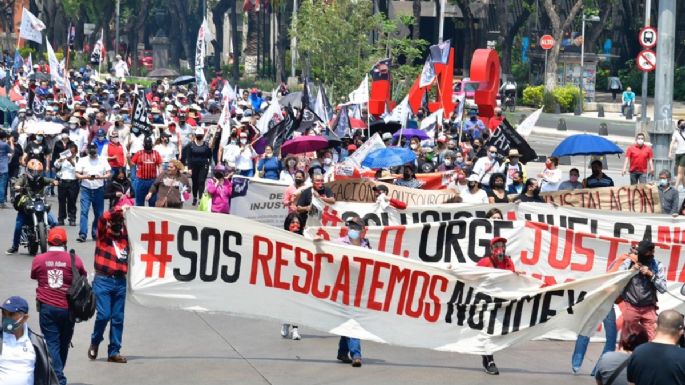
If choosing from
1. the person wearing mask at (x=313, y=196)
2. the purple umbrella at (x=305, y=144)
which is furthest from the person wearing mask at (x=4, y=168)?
the person wearing mask at (x=313, y=196)

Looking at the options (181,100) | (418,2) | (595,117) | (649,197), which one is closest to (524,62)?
(418,2)

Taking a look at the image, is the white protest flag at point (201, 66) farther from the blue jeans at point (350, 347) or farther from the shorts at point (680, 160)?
the blue jeans at point (350, 347)

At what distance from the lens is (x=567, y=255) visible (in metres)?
14.1

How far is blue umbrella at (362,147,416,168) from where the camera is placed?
20484 mm

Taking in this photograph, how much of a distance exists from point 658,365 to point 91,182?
13.6m

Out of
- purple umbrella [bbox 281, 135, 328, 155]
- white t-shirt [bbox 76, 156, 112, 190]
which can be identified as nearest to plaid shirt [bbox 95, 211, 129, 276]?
white t-shirt [bbox 76, 156, 112, 190]

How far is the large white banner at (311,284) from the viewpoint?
12008mm

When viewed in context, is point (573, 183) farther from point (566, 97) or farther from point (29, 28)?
point (566, 97)

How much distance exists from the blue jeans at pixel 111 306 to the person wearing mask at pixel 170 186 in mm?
6676

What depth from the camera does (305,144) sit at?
23297mm

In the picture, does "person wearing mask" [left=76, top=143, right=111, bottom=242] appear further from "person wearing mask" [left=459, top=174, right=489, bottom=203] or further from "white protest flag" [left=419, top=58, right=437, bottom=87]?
"white protest flag" [left=419, top=58, right=437, bottom=87]

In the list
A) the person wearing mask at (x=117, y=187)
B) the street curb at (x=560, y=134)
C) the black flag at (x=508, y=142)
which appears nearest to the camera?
the person wearing mask at (x=117, y=187)

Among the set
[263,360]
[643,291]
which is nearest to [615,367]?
[643,291]

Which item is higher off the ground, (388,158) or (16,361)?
(388,158)
